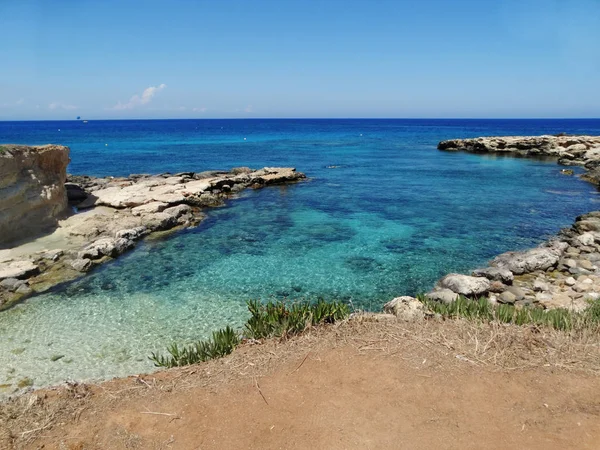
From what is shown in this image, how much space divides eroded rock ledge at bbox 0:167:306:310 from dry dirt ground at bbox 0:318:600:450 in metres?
9.03

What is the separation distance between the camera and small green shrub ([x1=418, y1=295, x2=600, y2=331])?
865 cm

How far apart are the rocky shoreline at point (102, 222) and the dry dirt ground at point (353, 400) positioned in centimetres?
910

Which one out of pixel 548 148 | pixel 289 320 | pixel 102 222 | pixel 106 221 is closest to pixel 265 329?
pixel 289 320

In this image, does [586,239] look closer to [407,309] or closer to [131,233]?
[407,309]

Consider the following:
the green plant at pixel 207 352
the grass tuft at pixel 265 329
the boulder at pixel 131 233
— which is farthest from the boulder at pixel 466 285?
the boulder at pixel 131 233

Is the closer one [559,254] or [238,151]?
[559,254]

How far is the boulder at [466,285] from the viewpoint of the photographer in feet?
43.5

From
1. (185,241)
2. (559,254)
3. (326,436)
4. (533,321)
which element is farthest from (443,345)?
(185,241)

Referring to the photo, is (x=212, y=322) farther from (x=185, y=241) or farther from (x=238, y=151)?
(x=238, y=151)

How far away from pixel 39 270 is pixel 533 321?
1655cm

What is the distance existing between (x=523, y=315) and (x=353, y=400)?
4.99 m

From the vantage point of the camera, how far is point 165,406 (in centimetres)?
673

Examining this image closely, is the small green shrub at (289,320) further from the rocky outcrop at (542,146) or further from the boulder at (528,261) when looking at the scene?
the rocky outcrop at (542,146)

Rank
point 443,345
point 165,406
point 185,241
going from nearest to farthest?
point 165,406 < point 443,345 < point 185,241
